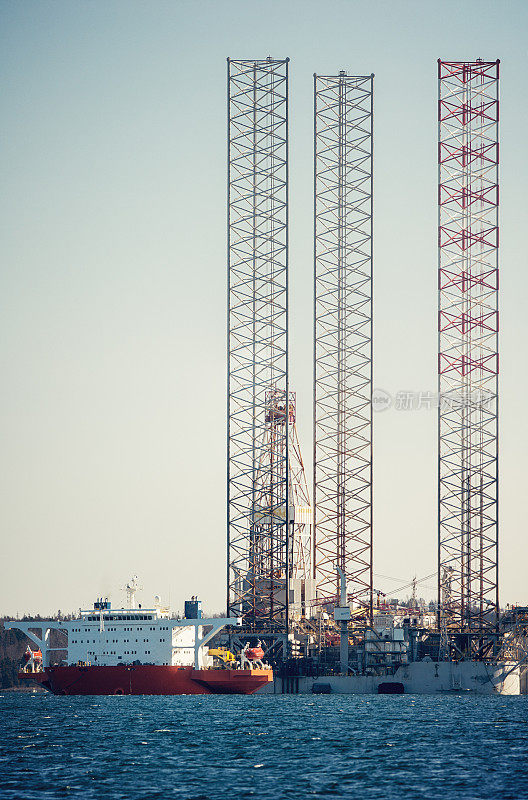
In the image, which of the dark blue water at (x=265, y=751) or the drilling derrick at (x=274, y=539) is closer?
the dark blue water at (x=265, y=751)

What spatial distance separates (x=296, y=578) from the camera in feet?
289

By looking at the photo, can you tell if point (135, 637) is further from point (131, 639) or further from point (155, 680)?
point (155, 680)

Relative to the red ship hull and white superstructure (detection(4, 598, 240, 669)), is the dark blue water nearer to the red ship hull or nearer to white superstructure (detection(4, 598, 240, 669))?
the red ship hull

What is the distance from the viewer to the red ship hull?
254 feet

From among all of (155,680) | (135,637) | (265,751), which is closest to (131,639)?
(135,637)

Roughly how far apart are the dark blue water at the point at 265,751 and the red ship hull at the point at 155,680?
27.8ft

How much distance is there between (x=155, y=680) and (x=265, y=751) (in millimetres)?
32751

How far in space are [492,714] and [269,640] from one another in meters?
23.6

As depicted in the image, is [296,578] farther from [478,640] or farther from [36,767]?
[36,767]

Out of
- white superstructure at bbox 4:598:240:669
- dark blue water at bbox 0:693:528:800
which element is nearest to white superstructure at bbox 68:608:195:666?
white superstructure at bbox 4:598:240:669

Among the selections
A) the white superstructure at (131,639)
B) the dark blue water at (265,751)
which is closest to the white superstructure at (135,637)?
the white superstructure at (131,639)

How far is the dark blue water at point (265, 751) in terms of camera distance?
37156 millimetres

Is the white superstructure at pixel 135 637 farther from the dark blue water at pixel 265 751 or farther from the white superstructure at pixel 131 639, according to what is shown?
the dark blue water at pixel 265 751

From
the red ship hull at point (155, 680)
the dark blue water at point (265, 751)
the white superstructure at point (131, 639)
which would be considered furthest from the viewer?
the white superstructure at point (131, 639)
